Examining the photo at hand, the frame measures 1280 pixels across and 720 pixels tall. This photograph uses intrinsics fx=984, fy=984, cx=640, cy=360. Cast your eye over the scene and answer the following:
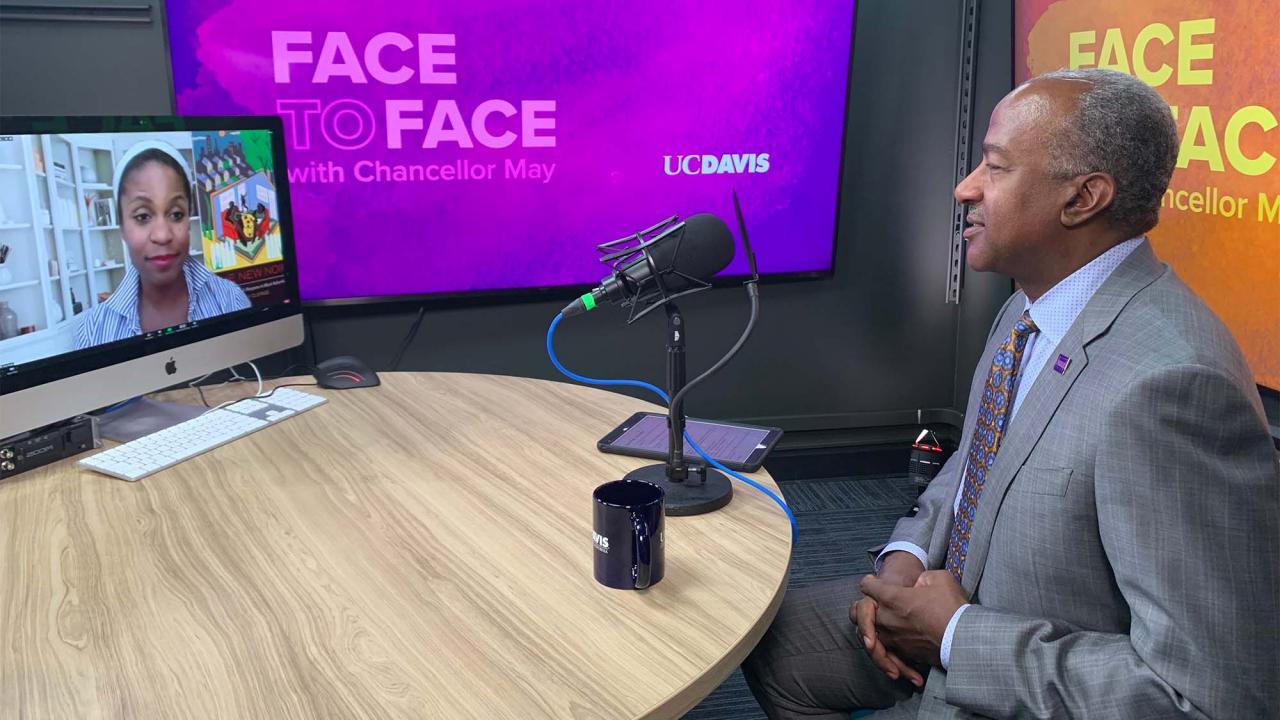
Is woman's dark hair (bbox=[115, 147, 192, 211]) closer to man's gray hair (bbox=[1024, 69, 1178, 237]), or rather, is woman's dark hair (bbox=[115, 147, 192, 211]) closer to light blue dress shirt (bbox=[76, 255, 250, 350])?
light blue dress shirt (bbox=[76, 255, 250, 350])

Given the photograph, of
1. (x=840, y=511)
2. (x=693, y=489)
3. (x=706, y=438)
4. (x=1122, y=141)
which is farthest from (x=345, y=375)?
(x=840, y=511)

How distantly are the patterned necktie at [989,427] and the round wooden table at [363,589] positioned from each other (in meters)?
0.29

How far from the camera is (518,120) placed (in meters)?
2.99

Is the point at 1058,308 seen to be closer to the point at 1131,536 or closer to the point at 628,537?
the point at 1131,536

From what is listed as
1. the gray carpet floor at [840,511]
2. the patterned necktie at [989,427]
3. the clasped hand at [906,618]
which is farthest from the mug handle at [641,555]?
the gray carpet floor at [840,511]

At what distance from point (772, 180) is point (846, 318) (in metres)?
0.63

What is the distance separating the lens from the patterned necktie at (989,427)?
1478 millimetres

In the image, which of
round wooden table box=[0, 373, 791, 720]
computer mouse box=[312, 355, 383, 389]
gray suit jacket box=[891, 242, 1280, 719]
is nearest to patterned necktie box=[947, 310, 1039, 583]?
gray suit jacket box=[891, 242, 1280, 719]

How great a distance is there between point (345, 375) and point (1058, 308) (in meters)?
1.48

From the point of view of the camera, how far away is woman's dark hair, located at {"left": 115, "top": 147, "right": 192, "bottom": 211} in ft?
5.65

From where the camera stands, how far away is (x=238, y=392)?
213 cm

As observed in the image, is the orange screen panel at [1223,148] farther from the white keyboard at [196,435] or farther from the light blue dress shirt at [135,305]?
the light blue dress shirt at [135,305]

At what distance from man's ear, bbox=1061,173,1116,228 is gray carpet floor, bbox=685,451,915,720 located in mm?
1497

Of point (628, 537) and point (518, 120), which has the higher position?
point (518, 120)
